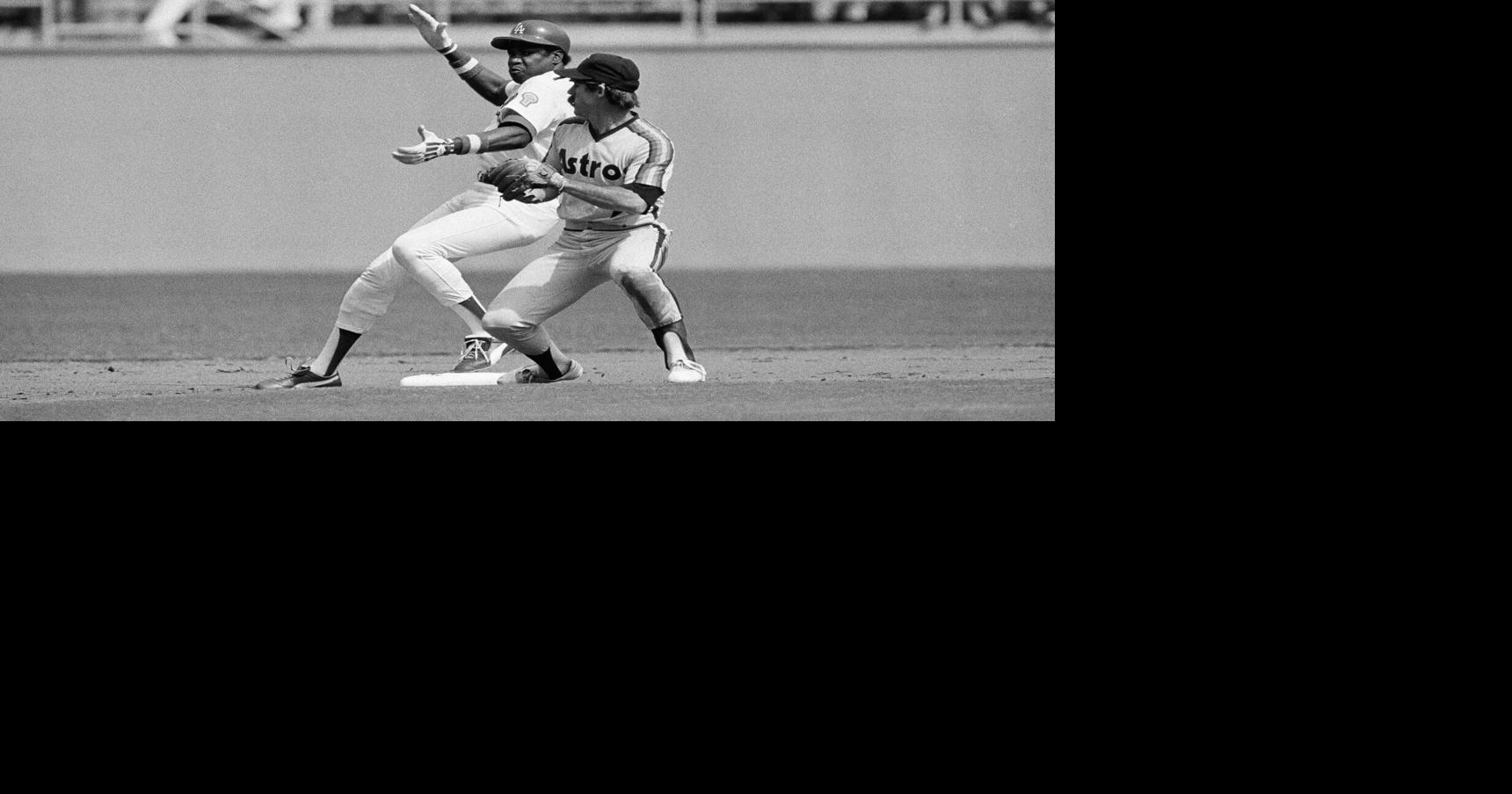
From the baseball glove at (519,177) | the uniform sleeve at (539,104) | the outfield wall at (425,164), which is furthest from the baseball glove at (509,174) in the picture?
the outfield wall at (425,164)

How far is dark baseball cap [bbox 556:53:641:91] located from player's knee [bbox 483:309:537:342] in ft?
3.68

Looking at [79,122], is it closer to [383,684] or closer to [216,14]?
[216,14]

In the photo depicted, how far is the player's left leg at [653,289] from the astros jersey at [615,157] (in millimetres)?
132

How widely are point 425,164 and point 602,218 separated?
9806 mm

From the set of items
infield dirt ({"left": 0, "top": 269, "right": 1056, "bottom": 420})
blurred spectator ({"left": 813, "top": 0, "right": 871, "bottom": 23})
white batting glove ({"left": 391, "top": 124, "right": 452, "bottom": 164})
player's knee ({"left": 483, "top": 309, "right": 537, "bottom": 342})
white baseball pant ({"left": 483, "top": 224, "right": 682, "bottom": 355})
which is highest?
blurred spectator ({"left": 813, "top": 0, "right": 871, "bottom": 23})

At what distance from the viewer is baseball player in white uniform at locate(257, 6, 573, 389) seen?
26.9ft

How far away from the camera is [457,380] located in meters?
8.56

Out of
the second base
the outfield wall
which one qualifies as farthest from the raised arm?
the outfield wall

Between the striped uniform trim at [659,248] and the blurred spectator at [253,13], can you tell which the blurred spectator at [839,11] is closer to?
the blurred spectator at [253,13]

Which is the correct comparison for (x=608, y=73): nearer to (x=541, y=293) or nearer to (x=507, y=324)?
(x=541, y=293)

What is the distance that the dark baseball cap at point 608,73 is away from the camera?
7887mm

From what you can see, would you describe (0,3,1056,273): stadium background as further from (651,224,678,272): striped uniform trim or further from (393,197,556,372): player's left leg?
(651,224,678,272): striped uniform trim

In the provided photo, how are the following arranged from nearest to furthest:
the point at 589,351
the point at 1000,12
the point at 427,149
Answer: the point at 427,149 → the point at 589,351 → the point at 1000,12

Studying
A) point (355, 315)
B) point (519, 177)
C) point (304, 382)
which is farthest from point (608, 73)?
point (304, 382)
